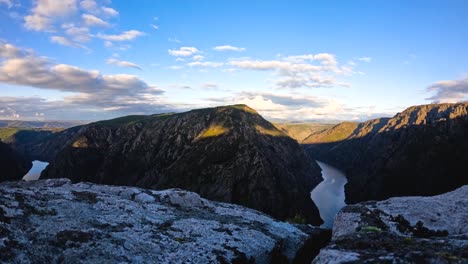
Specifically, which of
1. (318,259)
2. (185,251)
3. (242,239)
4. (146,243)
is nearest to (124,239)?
(146,243)

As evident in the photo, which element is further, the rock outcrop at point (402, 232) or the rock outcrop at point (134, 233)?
the rock outcrop at point (134, 233)

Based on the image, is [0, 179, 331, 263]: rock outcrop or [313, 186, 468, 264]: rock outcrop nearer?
[313, 186, 468, 264]: rock outcrop

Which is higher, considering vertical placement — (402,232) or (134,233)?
(134,233)

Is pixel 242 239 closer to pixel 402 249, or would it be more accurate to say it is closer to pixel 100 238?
pixel 100 238

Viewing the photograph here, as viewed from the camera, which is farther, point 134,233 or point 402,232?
point 402,232
